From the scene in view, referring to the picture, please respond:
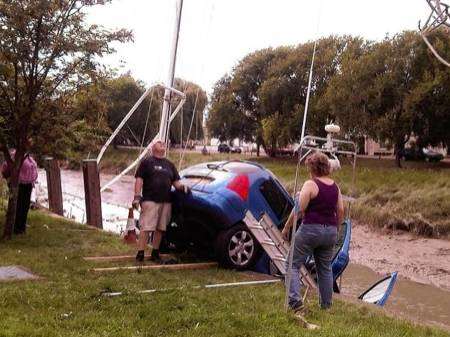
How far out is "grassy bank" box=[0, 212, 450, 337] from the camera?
198 inches

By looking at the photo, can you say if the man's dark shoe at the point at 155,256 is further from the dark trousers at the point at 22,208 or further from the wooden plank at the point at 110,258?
the dark trousers at the point at 22,208

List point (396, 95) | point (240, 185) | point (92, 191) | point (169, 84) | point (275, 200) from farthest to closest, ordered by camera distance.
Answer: point (396, 95)
point (92, 191)
point (169, 84)
point (275, 200)
point (240, 185)

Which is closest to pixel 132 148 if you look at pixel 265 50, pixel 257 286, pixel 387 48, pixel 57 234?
pixel 265 50

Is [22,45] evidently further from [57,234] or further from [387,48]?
[387,48]

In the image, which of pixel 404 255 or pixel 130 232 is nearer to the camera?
pixel 130 232

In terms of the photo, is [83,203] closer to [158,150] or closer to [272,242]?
[158,150]

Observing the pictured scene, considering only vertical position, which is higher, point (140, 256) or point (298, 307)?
point (298, 307)

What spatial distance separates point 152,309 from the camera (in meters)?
5.58

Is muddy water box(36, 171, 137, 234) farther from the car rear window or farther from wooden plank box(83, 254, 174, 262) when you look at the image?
the car rear window

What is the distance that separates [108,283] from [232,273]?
1938 mm

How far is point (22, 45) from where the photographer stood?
852 centimetres

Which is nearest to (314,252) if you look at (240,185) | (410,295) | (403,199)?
(240,185)

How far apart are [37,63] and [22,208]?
2.57 meters

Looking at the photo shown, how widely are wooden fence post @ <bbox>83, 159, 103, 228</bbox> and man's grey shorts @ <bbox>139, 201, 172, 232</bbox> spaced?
519 centimetres
